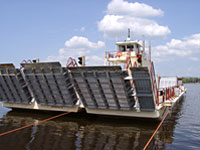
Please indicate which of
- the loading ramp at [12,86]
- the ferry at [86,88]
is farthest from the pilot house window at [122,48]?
the loading ramp at [12,86]

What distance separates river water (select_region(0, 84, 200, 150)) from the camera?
8.86 metres

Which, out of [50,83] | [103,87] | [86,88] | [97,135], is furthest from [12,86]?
[97,135]

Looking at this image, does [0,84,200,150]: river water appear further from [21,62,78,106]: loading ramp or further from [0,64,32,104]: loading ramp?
[0,64,32,104]: loading ramp

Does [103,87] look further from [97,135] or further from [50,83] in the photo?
[50,83]

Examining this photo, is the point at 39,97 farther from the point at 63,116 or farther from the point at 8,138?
the point at 8,138

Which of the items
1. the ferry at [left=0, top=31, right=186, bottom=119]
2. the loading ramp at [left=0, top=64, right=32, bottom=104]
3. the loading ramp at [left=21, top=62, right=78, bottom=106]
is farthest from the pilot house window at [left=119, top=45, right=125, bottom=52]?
the loading ramp at [left=0, top=64, right=32, bottom=104]

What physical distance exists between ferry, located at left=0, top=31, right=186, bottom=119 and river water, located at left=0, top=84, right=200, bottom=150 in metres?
0.96

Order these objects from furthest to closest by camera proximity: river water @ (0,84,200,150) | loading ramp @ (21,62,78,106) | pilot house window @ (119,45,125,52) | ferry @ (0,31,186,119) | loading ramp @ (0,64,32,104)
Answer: pilot house window @ (119,45,125,52)
loading ramp @ (0,64,32,104)
loading ramp @ (21,62,78,106)
ferry @ (0,31,186,119)
river water @ (0,84,200,150)

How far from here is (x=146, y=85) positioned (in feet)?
36.1

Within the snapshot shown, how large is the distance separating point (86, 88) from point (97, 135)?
10.6ft

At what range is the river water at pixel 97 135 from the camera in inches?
349

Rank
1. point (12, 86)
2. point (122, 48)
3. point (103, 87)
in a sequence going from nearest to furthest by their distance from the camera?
1. point (103, 87)
2. point (12, 86)
3. point (122, 48)

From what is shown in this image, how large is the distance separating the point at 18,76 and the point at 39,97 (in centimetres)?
219

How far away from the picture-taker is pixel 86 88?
12.5 metres
